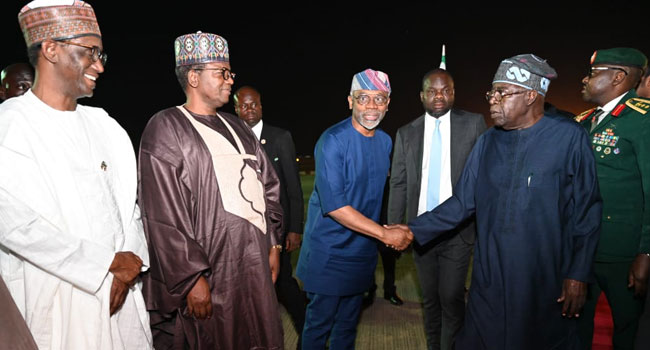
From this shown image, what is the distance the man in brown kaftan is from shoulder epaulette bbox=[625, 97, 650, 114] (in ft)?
8.00

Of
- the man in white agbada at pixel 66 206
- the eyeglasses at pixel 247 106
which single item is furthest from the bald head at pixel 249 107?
the man in white agbada at pixel 66 206

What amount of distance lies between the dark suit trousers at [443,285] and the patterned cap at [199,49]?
6.64ft

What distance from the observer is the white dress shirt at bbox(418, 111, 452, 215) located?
3.17m

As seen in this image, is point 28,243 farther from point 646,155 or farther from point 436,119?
point 646,155

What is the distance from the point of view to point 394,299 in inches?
170

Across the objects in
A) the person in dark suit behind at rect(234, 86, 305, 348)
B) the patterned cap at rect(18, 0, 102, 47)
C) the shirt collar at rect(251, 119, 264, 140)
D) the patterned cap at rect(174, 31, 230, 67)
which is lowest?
the person in dark suit behind at rect(234, 86, 305, 348)

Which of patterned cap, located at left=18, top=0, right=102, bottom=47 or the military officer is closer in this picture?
patterned cap, located at left=18, top=0, right=102, bottom=47

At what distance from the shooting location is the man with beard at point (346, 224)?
8.77ft

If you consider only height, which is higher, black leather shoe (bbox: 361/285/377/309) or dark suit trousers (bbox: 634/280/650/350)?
dark suit trousers (bbox: 634/280/650/350)

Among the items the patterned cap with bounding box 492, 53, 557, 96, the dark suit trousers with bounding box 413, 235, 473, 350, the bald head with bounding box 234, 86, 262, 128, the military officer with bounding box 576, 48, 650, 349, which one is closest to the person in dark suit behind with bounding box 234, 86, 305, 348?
the bald head with bounding box 234, 86, 262, 128

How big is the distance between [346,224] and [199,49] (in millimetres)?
1339

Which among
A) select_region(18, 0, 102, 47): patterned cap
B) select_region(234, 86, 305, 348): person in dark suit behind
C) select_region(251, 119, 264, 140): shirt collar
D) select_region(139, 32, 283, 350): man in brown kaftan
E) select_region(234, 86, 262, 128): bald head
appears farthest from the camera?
select_region(234, 86, 262, 128): bald head

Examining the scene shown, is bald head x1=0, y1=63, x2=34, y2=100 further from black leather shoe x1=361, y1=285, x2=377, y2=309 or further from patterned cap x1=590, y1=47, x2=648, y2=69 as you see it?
patterned cap x1=590, y1=47, x2=648, y2=69

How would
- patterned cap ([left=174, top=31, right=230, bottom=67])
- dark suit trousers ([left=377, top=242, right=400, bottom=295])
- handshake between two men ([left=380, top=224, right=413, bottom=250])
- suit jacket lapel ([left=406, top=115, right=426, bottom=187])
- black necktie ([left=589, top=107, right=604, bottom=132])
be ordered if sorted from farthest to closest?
dark suit trousers ([left=377, top=242, right=400, bottom=295]) < suit jacket lapel ([left=406, top=115, right=426, bottom=187]) < black necktie ([left=589, top=107, right=604, bottom=132]) < handshake between two men ([left=380, top=224, right=413, bottom=250]) < patterned cap ([left=174, top=31, right=230, bottom=67])
